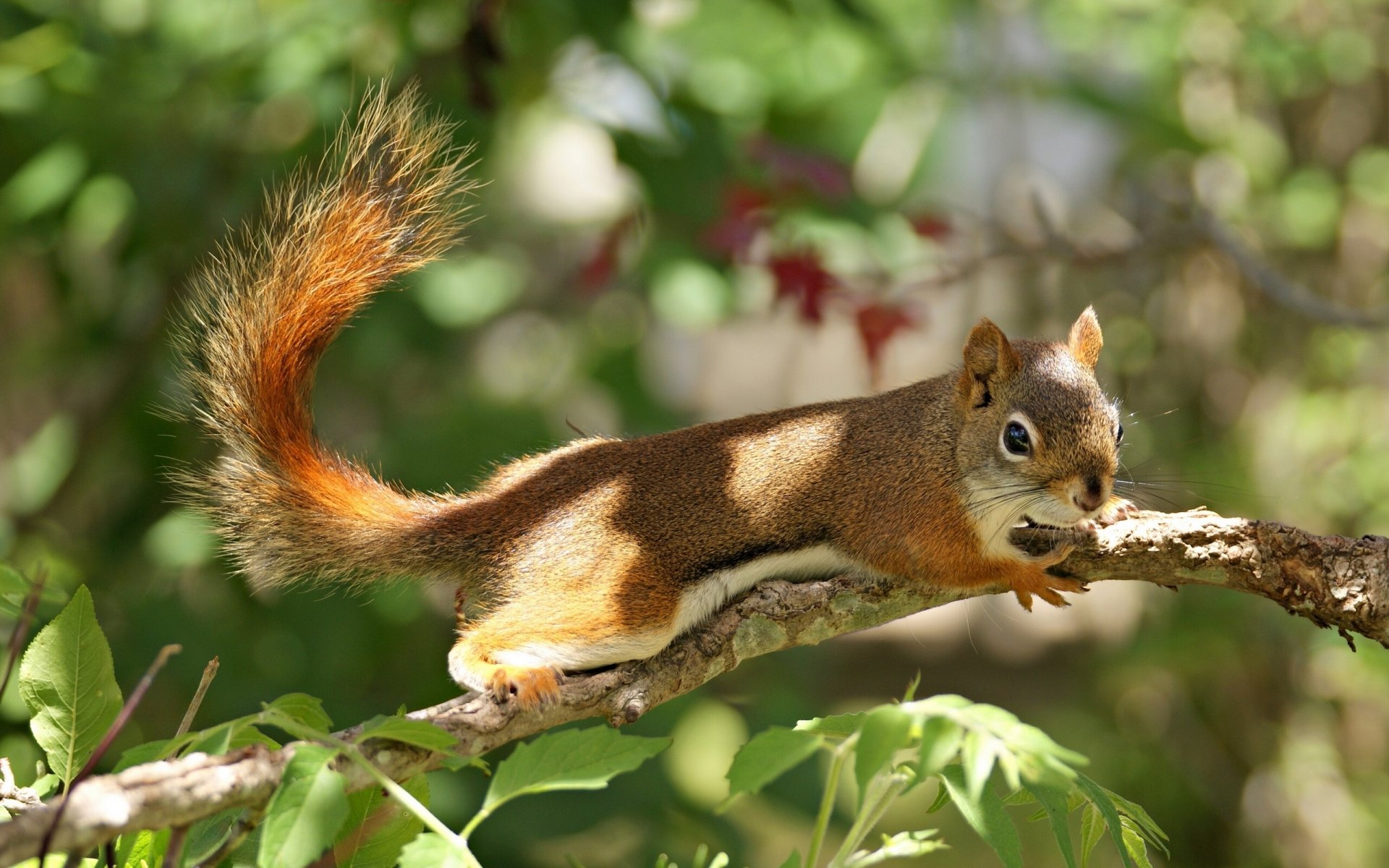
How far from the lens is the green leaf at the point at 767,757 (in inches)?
31.6

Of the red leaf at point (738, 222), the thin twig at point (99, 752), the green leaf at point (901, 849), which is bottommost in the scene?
the green leaf at point (901, 849)

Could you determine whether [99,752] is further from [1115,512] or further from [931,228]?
[931,228]

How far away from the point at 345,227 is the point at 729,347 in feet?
13.6

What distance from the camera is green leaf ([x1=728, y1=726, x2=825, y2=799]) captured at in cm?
80

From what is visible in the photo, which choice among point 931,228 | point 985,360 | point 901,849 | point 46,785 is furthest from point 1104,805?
point 931,228

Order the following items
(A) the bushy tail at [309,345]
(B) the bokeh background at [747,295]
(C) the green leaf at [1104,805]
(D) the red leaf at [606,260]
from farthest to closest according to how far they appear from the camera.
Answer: (D) the red leaf at [606,260]
(B) the bokeh background at [747,295]
(A) the bushy tail at [309,345]
(C) the green leaf at [1104,805]

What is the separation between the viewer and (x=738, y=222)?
265cm

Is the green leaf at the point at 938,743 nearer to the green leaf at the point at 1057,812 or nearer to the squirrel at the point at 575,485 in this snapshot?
the green leaf at the point at 1057,812

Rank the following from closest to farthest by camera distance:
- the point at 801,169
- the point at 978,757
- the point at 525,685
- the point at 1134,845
Answer: the point at 978,757 → the point at 1134,845 → the point at 525,685 → the point at 801,169

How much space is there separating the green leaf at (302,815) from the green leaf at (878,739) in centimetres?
34

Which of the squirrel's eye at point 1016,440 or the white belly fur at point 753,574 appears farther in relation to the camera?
the squirrel's eye at point 1016,440

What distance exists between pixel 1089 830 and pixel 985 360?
3.36ft

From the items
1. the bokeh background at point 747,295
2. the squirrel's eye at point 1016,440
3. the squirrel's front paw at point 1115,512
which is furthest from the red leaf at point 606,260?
the squirrel's front paw at point 1115,512

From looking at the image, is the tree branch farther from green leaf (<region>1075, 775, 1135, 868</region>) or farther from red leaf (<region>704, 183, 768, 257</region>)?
red leaf (<region>704, 183, 768, 257</region>)
